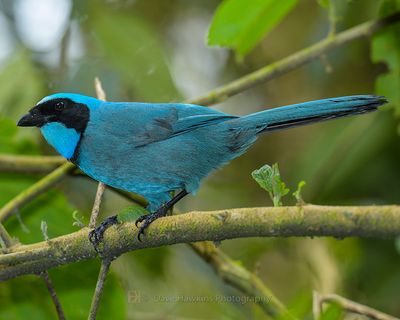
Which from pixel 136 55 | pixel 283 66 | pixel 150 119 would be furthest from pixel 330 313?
pixel 136 55

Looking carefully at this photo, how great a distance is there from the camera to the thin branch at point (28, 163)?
420 centimetres

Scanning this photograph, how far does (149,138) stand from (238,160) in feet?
10.6

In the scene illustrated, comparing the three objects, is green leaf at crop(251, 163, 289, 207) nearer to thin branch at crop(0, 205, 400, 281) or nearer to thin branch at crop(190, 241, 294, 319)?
thin branch at crop(0, 205, 400, 281)

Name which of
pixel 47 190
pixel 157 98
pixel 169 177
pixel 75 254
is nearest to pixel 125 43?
pixel 157 98

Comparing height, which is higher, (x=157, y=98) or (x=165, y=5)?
(x=165, y=5)

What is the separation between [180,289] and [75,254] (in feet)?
12.0

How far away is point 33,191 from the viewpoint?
3.89m

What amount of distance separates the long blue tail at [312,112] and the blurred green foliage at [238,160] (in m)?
0.74

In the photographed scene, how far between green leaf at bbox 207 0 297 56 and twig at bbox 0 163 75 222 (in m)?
1.14

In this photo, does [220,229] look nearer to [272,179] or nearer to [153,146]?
[272,179]

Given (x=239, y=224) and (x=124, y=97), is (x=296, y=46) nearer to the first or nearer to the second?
(x=124, y=97)

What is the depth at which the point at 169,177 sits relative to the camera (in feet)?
11.2

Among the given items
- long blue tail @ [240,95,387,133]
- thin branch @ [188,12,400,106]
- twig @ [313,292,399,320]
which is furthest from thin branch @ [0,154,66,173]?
twig @ [313,292,399,320]

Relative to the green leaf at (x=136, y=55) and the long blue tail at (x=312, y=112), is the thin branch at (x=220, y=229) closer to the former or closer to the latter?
the long blue tail at (x=312, y=112)
